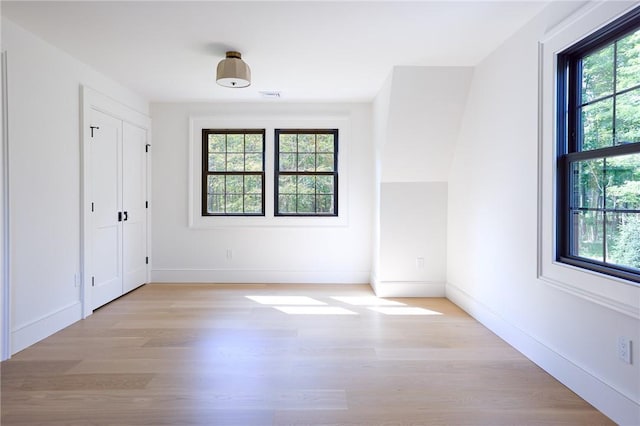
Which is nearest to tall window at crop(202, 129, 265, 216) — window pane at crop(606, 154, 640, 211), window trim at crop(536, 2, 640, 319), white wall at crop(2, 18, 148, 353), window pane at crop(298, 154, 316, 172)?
window pane at crop(298, 154, 316, 172)

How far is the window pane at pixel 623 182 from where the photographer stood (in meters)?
1.95

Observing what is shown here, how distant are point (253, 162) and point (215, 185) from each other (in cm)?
61

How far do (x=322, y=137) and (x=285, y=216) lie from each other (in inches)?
46.7

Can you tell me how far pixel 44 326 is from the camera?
306 cm

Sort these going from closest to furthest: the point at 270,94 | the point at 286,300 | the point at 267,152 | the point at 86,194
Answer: the point at 86,194 < the point at 286,300 < the point at 270,94 < the point at 267,152

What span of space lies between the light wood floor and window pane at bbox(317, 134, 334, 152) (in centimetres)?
228

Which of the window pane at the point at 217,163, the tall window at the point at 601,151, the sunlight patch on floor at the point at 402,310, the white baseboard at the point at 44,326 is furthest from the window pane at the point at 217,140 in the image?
the tall window at the point at 601,151

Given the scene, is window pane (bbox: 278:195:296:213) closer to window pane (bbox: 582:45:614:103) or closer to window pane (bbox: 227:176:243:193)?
window pane (bbox: 227:176:243:193)

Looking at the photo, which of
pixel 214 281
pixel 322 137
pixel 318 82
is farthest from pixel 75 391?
pixel 322 137

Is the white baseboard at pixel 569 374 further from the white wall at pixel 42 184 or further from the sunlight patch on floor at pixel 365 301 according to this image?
the white wall at pixel 42 184

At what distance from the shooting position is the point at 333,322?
3.46 m

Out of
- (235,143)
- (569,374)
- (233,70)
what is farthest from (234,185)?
(569,374)

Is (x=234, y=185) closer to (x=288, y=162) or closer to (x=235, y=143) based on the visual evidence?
(x=235, y=143)

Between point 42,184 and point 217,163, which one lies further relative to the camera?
point 217,163
